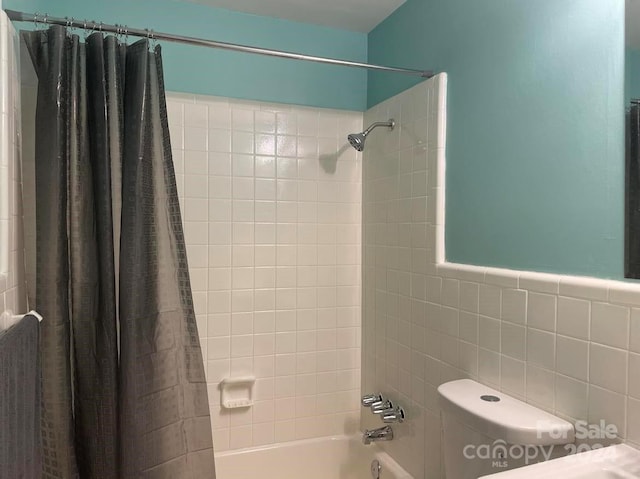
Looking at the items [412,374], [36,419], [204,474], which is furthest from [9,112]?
[412,374]

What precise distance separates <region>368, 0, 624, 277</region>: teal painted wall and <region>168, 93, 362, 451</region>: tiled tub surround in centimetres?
70

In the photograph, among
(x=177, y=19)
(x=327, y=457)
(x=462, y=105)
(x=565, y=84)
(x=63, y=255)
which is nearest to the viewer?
(x=565, y=84)

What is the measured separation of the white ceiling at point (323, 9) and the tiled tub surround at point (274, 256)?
41 cm

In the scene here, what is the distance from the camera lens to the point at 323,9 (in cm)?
204

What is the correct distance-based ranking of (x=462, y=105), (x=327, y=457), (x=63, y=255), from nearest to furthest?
1. (x=63, y=255)
2. (x=462, y=105)
3. (x=327, y=457)

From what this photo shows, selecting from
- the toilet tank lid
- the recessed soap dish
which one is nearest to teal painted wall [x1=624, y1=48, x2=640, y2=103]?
the toilet tank lid

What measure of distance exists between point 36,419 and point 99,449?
320 mm

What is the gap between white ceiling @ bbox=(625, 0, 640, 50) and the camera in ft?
3.43

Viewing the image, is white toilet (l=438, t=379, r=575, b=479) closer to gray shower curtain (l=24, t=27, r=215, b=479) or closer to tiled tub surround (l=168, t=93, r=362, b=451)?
gray shower curtain (l=24, t=27, r=215, b=479)

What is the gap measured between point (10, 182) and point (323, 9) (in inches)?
58.1

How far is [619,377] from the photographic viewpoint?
1.03 metres

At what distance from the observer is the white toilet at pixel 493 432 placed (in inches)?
43.8

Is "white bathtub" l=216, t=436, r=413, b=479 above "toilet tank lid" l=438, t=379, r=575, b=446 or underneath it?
underneath

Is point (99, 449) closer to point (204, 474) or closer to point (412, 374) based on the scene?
point (204, 474)
